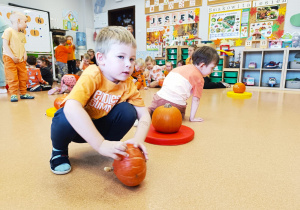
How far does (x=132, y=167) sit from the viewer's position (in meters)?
0.84

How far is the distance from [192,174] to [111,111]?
49 cm

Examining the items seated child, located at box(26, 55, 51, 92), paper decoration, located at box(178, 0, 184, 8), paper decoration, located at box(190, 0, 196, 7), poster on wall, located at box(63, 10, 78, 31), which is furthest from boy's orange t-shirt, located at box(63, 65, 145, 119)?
poster on wall, located at box(63, 10, 78, 31)

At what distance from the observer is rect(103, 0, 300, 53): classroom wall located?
4461 millimetres

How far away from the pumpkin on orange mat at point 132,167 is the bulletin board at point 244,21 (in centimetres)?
504

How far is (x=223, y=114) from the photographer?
2.23 metres

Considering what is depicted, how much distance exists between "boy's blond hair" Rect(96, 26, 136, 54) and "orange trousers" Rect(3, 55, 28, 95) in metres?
2.63

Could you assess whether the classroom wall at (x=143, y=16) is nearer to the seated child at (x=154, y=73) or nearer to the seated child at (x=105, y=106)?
the seated child at (x=154, y=73)

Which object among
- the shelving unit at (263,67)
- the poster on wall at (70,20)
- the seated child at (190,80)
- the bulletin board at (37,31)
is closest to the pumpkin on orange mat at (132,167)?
the seated child at (190,80)

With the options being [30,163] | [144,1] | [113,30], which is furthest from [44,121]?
[144,1]

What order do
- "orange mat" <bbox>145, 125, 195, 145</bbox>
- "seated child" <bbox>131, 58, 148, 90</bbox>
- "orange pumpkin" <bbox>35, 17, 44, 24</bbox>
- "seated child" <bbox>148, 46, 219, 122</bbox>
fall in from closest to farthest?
1. "orange mat" <bbox>145, 125, 195, 145</bbox>
2. "seated child" <bbox>148, 46, 219, 122</bbox>
3. "seated child" <bbox>131, 58, 148, 90</bbox>
4. "orange pumpkin" <bbox>35, 17, 44, 24</bbox>

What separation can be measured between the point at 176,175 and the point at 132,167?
0.88ft

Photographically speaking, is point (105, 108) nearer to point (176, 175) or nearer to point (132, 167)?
point (132, 167)

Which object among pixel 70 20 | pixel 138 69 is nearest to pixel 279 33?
pixel 138 69

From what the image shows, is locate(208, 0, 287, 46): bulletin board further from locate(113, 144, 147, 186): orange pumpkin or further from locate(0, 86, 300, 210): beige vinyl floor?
locate(113, 144, 147, 186): orange pumpkin
